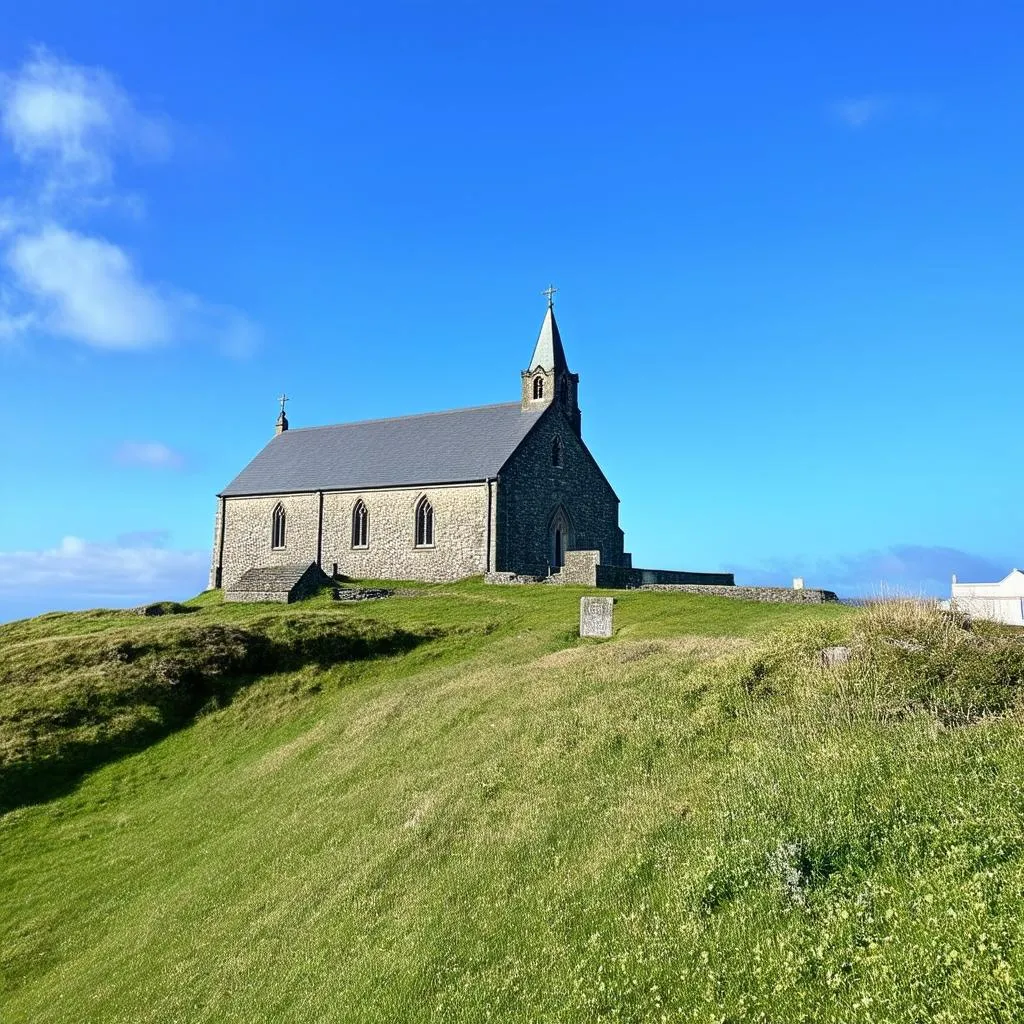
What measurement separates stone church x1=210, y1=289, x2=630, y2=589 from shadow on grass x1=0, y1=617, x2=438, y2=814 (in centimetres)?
1716

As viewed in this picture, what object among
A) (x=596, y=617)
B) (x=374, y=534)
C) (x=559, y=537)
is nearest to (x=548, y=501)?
(x=559, y=537)

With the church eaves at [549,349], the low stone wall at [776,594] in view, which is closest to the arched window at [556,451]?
the church eaves at [549,349]

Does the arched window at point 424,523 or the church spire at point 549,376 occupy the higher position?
the church spire at point 549,376

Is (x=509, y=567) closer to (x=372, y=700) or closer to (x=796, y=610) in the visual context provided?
(x=796, y=610)

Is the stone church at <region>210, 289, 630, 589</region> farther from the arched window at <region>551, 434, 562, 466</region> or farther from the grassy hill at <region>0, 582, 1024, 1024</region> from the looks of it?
the grassy hill at <region>0, 582, 1024, 1024</region>

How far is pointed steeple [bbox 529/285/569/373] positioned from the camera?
54125 millimetres

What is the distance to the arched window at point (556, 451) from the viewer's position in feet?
174

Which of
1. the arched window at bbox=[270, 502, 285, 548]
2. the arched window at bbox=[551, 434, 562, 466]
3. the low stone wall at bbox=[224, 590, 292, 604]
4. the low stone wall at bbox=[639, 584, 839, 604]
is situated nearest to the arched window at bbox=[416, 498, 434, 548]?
the arched window at bbox=[551, 434, 562, 466]

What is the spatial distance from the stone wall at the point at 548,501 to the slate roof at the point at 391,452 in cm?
141

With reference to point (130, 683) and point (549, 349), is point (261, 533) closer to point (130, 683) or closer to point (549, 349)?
point (549, 349)

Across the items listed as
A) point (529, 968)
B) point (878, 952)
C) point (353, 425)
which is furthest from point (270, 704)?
point (353, 425)

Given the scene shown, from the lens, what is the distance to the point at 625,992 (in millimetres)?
7422

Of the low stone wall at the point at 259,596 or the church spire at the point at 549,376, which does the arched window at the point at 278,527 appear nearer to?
the low stone wall at the point at 259,596

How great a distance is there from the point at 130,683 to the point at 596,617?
16.6 meters
